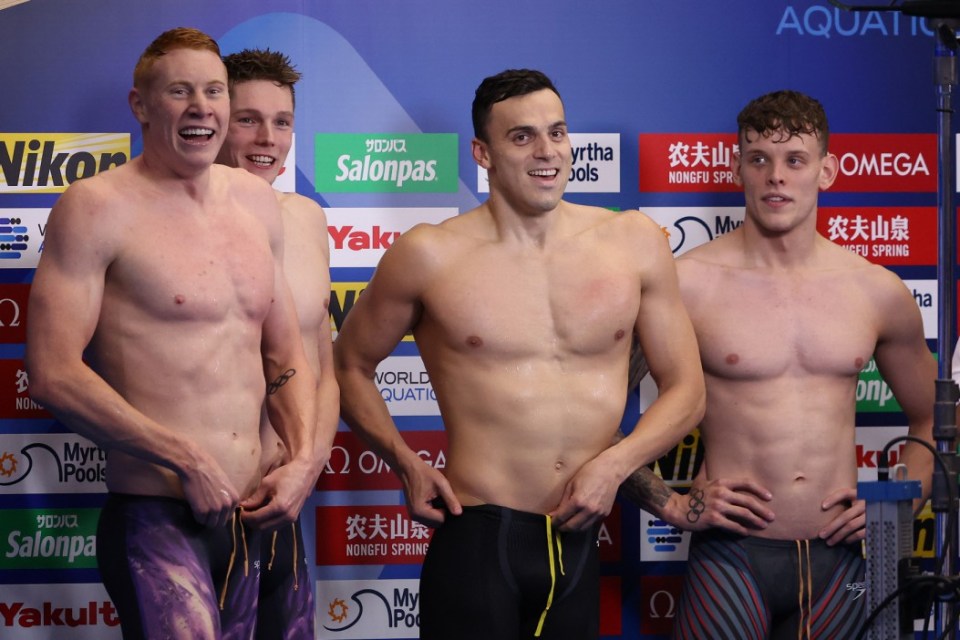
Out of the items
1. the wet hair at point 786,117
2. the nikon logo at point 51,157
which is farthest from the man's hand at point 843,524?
the nikon logo at point 51,157

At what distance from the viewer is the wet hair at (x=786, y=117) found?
3.60 metres

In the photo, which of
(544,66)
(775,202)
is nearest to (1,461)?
(544,66)

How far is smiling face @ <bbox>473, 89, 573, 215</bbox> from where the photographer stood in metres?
3.23

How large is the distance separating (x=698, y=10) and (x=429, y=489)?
1.79 metres

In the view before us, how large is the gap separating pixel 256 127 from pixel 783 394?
62.0 inches

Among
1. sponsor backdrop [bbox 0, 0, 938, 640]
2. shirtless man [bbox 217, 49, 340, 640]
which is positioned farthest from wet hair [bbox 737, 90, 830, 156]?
shirtless man [bbox 217, 49, 340, 640]

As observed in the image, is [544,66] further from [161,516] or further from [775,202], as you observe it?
[161,516]

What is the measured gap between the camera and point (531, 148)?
3.24m

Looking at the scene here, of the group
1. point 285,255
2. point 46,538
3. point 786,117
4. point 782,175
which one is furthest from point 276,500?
point 786,117

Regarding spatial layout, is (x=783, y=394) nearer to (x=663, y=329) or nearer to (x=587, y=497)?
(x=663, y=329)

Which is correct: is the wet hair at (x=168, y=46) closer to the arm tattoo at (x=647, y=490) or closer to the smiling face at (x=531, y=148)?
the smiling face at (x=531, y=148)

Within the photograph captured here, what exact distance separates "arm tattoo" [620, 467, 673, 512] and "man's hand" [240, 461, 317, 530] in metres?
1.06

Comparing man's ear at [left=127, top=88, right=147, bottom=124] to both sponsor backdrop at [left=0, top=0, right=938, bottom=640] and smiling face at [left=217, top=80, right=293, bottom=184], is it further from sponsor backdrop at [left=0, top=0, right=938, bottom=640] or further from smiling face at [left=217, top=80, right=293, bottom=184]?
sponsor backdrop at [left=0, top=0, right=938, bottom=640]

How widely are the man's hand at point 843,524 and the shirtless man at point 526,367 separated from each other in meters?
0.49
